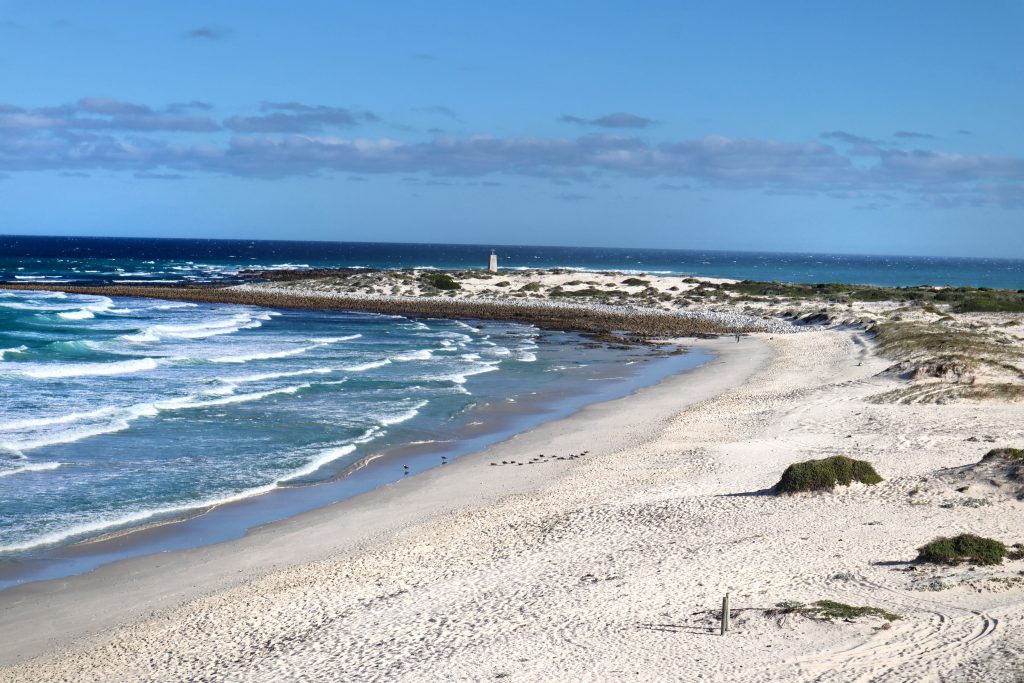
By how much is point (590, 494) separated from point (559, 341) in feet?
100

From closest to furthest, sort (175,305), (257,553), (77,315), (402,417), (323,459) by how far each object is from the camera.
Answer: (257,553) → (323,459) → (402,417) → (77,315) → (175,305)

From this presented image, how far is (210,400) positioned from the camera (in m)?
29.1

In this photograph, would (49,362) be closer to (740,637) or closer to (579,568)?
(579,568)

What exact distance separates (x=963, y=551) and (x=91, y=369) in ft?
99.2

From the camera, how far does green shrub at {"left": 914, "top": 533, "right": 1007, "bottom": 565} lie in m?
12.4

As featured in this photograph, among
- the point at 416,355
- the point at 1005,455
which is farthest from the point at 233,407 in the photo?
the point at 1005,455

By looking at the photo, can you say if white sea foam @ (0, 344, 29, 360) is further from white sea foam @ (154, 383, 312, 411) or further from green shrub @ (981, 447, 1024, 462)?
green shrub @ (981, 447, 1024, 462)

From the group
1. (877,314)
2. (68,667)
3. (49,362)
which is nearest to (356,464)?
(68,667)

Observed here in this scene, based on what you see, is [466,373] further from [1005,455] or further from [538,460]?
[1005,455]

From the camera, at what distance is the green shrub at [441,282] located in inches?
3072

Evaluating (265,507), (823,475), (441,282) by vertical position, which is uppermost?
(441,282)

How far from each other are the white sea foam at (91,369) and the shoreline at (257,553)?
16980 mm

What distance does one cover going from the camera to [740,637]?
1074 cm

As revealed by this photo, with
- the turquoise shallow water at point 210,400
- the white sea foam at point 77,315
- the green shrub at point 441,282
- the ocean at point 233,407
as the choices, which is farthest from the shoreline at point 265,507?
the green shrub at point 441,282
